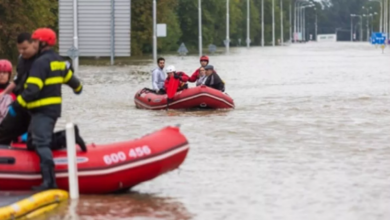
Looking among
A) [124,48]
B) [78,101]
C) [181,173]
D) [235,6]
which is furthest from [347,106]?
[235,6]

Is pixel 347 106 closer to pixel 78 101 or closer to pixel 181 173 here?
pixel 78 101

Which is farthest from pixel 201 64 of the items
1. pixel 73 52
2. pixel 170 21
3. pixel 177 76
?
pixel 170 21

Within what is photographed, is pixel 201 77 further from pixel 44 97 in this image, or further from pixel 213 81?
pixel 44 97

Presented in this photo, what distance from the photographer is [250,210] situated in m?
10.7

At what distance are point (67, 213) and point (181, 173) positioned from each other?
3.08 metres

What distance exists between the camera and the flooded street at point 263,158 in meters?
10.7

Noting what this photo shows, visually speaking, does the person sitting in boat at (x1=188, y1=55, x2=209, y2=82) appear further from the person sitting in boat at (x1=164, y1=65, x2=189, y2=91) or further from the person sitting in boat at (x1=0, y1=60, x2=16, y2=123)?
the person sitting in boat at (x1=0, y1=60, x2=16, y2=123)

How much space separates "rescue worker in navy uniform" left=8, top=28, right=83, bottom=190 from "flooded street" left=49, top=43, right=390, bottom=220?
0.89 feet

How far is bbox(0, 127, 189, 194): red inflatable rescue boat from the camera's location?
1084 cm

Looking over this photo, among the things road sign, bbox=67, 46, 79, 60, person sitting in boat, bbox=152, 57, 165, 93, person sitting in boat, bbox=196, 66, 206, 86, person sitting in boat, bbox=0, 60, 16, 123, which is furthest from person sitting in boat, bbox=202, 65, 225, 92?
road sign, bbox=67, 46, 79, 60

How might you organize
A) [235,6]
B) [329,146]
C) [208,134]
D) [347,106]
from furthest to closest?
[235,6] → [347,106] → [208,134] → [329,146]

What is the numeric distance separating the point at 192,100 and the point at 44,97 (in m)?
12.8

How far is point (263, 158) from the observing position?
48.5 feet

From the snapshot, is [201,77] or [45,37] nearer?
[45,37]
